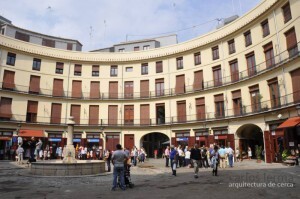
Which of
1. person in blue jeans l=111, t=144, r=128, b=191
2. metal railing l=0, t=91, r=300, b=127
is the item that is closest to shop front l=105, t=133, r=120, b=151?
metal railing l=0, t=91, r=300, b=127

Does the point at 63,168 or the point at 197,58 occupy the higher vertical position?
the point at 197,58

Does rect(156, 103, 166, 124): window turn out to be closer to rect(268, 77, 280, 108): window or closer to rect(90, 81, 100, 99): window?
rect(90, 81, 100, 99): window

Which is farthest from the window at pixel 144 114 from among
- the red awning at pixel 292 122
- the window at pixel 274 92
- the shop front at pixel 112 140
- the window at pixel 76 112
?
the red awning at pixel 292 122

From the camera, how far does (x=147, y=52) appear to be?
34438 mm

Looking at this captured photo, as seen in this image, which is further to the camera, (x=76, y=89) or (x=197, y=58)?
(x=76, y=89)

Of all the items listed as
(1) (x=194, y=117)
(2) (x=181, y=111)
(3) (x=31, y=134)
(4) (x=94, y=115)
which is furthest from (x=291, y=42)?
(3) (x=31, y=134)

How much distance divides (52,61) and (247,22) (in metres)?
24.4

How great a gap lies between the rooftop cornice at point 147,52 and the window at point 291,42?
3747 mm

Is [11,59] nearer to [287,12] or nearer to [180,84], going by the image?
[180,84]

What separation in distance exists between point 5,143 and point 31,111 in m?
4.65

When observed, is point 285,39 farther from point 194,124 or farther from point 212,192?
point 212,192

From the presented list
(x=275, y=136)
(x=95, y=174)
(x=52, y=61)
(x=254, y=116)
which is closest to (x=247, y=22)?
(x=254, y=116)

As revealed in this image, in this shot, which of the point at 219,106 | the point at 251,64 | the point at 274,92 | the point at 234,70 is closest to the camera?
the point at 274,92

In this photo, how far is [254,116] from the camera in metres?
23.5
